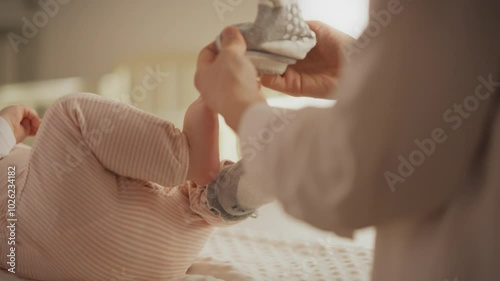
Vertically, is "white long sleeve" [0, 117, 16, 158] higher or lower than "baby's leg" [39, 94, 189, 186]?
lower

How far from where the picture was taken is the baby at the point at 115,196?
674 millimetres

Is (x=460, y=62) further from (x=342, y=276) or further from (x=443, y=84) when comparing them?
(x=342, y=276)

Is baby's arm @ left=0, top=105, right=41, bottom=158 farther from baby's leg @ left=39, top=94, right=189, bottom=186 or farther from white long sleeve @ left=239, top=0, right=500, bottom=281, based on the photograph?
white long sleeve @ left=239, top=0, right=500, bottom=281

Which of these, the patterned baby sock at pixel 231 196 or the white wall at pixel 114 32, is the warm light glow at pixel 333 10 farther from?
the patterned baby sock at pixel 231 196

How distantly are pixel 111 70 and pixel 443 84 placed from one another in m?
0.92

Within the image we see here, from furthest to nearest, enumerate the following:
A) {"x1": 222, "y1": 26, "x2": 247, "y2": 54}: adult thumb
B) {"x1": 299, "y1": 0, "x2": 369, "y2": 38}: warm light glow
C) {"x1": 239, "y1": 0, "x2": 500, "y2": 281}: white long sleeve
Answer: {"x1": 299, "y1": 0, "x2": 369, "y2": 38}: warm light glow < {"x1": 222, "y1": 26, "x2": 247, "y2": 54}: adult thumb < {"x1": 239, "y1": 0, "x2": 500, "y2": 281}: white long sleeve

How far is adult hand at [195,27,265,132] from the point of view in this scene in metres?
0.48

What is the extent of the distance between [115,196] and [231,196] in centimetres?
13

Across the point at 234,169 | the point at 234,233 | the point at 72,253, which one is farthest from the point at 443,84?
the point at 234,233

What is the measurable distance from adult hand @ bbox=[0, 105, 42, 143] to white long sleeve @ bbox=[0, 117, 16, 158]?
1 centimetres

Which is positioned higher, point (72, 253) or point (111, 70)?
point (111, 70)

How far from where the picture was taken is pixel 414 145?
39 cm

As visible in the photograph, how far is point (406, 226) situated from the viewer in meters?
0.44

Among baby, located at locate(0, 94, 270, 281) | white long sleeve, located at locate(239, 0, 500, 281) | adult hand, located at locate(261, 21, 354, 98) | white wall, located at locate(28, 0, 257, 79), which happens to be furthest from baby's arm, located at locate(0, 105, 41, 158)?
white long sleeve, located at locate(239, 0, 500, 281)
